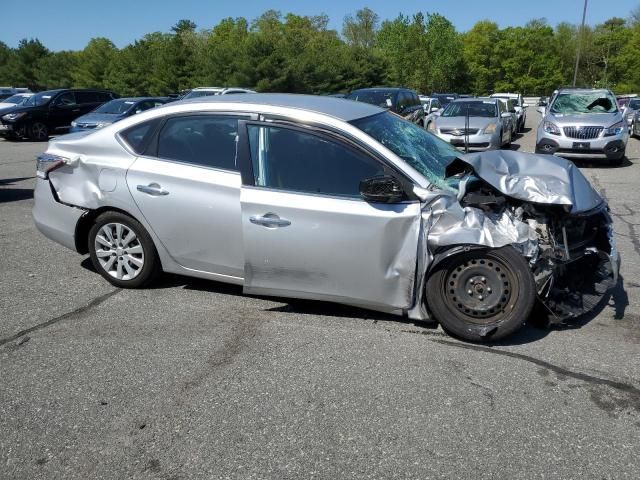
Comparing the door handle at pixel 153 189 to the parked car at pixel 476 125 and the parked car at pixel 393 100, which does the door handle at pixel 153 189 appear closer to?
the parked car at pixel 476 125

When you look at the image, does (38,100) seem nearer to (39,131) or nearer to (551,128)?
(39,131)

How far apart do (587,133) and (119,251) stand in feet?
36.8

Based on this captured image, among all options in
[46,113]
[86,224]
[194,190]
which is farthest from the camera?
[46,113]

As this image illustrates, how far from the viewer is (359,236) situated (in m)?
4.13

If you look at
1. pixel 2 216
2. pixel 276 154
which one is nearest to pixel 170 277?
pixel 276 154

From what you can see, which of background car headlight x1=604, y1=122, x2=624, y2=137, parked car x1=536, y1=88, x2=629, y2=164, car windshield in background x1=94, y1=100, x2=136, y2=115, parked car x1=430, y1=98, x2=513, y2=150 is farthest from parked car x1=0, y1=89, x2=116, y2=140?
background car headlight x1=604, y1=122, x2=624, y2=137

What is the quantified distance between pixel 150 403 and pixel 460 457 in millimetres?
1761

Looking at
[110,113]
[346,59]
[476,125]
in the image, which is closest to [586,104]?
[476,125]

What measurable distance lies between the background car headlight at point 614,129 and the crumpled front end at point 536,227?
9631 millimetres

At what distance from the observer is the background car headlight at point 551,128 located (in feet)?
43.5

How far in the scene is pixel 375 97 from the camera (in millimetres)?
17391

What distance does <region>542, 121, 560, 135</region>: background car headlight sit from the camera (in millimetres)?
13273

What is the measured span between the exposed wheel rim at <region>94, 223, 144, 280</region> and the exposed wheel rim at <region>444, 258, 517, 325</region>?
261 centimetres

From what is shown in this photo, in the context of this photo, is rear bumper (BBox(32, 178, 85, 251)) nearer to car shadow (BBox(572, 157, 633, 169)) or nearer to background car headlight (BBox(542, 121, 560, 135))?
background car headlight (BBox(542, 121, 560, 135))
